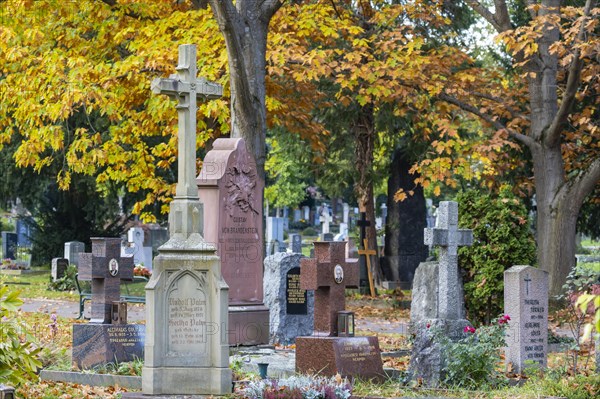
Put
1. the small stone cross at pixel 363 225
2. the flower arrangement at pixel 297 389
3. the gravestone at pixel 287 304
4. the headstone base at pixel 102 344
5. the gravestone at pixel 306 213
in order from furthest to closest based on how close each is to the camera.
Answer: the gravestone at pixel 306 213, the small stone cross at pixel 363 225, the gravestone at pixel 287 304, the headstone base at pixel 102 344, the flower arrangement at pixel 297 389

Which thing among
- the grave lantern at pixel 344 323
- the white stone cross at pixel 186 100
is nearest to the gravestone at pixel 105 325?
the white stone cross at pixel 186 100

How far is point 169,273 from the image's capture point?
11273 mm

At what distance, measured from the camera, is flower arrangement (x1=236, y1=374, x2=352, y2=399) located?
10.3 metres

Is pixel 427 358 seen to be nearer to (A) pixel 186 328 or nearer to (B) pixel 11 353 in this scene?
(A) pixel 186 328

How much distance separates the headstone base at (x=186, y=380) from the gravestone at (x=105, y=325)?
1.96 meters

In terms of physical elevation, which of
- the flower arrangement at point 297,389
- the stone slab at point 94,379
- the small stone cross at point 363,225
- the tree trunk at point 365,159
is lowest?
the stone slab at point 94,379

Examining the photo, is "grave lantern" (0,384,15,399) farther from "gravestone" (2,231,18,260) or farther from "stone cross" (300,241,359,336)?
"gravestone" (2,231,18,260)

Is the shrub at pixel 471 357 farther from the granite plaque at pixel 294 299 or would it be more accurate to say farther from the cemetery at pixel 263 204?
the granite plaque at pixel 294 299

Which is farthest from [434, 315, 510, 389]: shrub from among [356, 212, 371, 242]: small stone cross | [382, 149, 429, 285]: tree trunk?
[382, 149, 429, 285]: tree trunk

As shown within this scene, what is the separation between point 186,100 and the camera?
12352 mm

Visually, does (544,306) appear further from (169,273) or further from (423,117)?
(423,117)

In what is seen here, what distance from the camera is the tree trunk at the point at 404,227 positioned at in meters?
30.2

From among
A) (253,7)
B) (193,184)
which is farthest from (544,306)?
(253,7)

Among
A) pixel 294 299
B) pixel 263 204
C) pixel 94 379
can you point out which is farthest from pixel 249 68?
pixel 94 379
